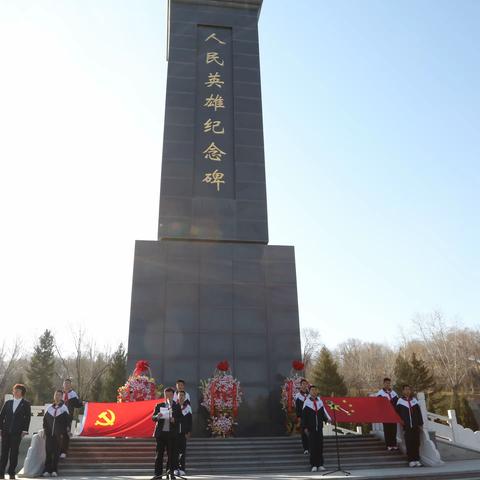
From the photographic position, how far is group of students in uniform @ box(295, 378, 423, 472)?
333 inches

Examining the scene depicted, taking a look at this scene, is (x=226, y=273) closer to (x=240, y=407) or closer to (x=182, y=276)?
(x=182, y=276)

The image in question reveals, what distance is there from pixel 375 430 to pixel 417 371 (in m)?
23.5

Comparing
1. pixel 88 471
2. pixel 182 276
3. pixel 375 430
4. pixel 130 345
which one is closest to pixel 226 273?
pixel 182 276

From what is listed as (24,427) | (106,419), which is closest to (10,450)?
(24,427)

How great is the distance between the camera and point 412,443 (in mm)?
9133

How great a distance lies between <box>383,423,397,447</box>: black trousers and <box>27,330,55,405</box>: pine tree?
117ft

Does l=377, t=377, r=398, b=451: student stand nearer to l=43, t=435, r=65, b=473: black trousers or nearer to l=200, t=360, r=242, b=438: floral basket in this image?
l=200, t=360, r=242, b=438: floral basket

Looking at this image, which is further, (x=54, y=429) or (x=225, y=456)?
(x=225, y=456)

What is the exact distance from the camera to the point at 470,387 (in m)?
41.8

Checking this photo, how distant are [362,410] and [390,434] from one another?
1.06 m

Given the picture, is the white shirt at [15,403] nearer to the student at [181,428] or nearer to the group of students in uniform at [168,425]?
the group of students in uniform at [168,425]

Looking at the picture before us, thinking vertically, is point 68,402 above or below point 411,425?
above

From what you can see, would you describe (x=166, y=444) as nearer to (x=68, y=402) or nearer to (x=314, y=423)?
(x=68, y=402)

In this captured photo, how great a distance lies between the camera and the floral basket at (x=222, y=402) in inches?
442
